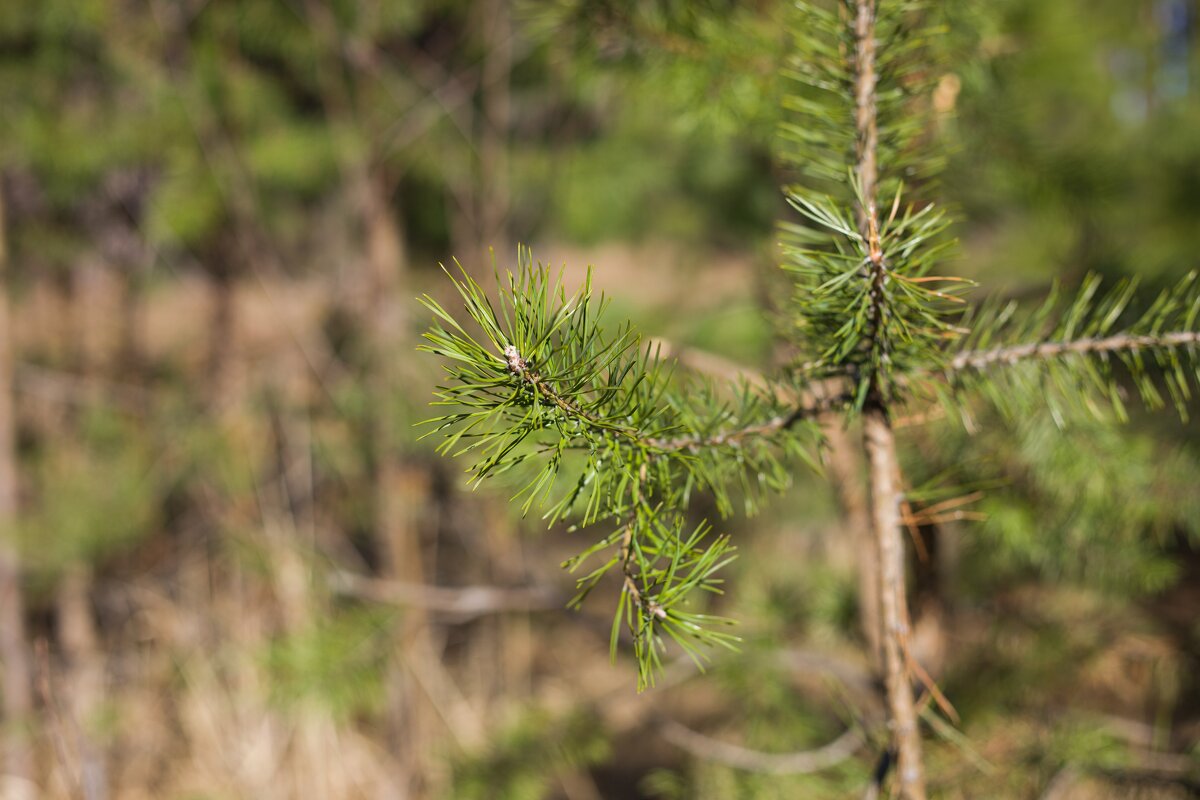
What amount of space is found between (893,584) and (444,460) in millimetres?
1536

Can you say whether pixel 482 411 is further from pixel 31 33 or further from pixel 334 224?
pixel 334 224

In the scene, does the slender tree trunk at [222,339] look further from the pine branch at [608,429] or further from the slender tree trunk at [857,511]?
the pine branch at [608,429]

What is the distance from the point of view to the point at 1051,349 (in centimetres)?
46

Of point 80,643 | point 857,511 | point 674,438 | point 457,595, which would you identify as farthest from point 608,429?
point 80,643

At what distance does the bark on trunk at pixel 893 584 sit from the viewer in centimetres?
47

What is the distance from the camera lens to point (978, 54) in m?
0.85

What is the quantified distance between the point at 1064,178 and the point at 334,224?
2.76m

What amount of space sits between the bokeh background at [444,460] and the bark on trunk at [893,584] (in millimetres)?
174

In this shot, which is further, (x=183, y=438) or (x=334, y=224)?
(x=334, y=224)

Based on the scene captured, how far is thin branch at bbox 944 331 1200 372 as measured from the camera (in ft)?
1.45

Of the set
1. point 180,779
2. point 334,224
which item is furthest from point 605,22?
point 334,224

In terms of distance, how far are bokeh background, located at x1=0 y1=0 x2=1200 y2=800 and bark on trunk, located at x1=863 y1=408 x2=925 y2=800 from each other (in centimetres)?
17

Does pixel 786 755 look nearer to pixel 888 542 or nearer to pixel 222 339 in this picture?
pixel 888 542

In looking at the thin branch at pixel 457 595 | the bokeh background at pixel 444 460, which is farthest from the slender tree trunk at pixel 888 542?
the thin branch at pixel 457 595
